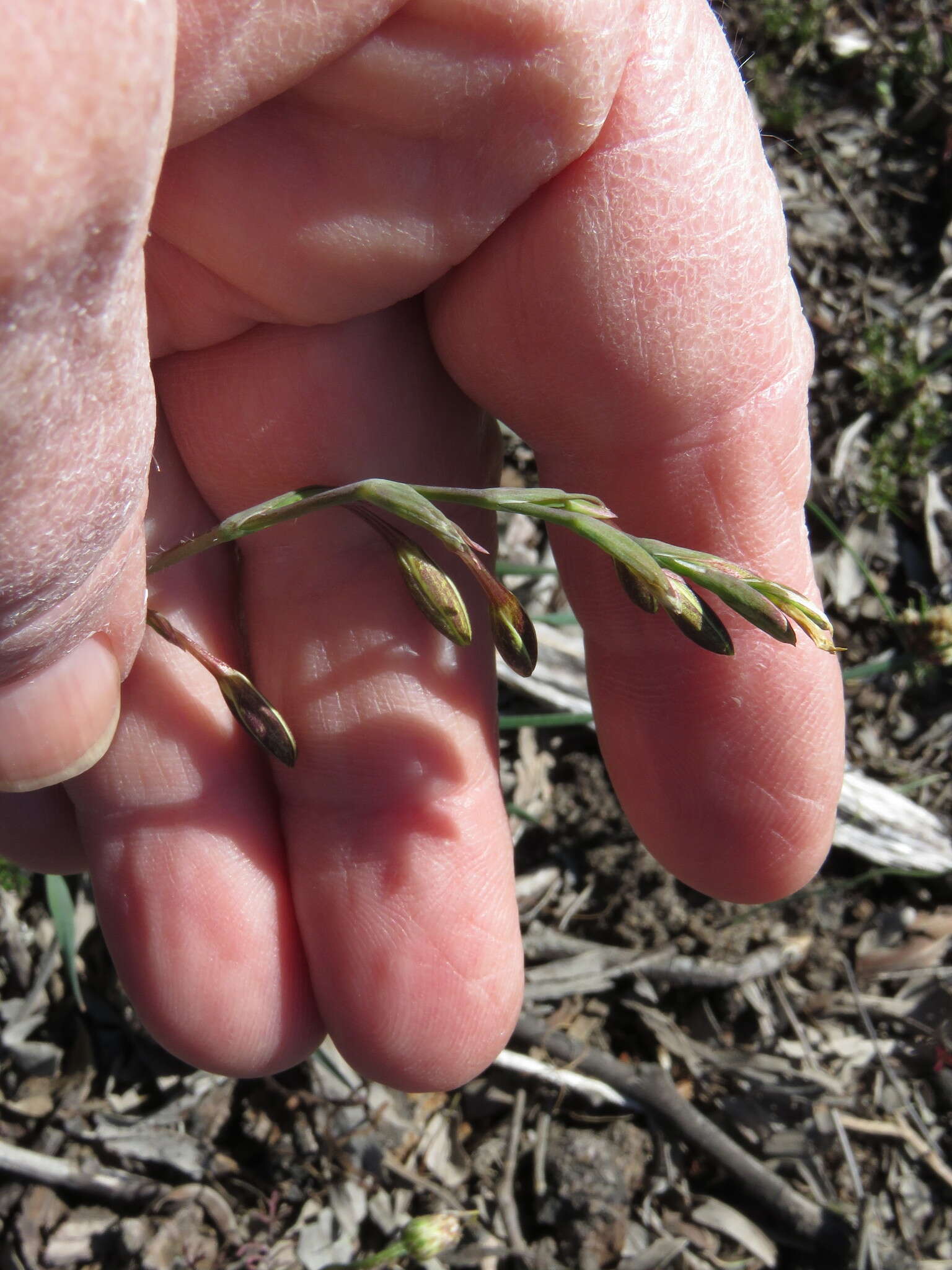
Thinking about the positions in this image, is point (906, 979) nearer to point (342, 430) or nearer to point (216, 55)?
point (342, 430)

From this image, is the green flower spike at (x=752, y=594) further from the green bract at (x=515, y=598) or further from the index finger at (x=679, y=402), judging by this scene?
the index finger at (x=679, y=402)

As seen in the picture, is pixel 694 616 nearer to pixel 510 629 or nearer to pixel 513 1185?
pixel 510 629

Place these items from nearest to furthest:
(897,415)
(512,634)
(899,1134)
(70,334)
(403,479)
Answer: (70,334) < (512,634) < (403,479) < (899,1134) < (897,415)

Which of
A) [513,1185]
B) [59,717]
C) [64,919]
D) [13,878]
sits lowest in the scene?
[513,1185]

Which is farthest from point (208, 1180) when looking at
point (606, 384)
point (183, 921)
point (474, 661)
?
point (606, 384)

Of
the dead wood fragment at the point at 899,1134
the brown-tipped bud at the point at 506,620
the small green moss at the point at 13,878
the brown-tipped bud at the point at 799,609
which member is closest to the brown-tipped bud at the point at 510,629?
the brown-tipped bud at the point at 506,620

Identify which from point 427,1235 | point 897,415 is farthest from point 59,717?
point 897,415
